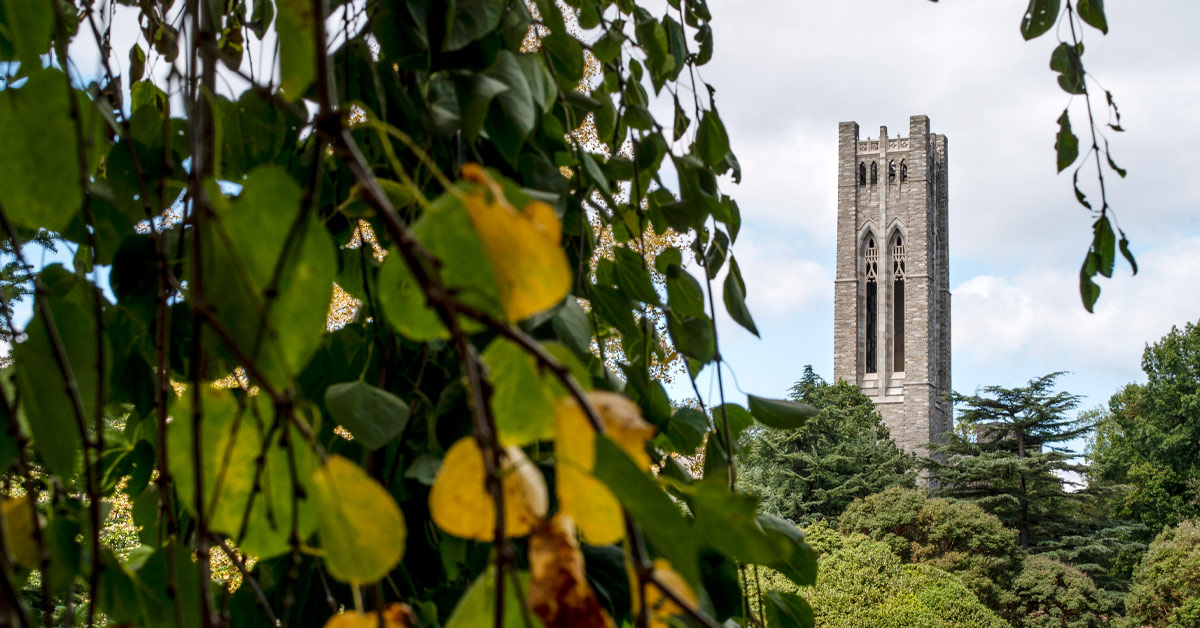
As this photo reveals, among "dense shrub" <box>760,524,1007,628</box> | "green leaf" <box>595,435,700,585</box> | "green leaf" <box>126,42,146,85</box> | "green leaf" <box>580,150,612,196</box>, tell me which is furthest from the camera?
"dense shrub" <box>760,524,1007,628</box>

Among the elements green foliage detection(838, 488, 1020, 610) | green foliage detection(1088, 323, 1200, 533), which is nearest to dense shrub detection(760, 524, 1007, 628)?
green foliage detection(838, 488, 1020, 610)

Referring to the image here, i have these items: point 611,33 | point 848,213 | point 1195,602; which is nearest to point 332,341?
point 611,33

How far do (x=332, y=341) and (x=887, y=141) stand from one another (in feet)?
68.2

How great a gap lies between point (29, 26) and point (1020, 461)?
1300cm

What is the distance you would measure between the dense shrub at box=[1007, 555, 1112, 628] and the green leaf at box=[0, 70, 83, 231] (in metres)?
9.72

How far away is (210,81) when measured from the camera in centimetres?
39

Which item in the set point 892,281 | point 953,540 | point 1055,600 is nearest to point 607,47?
point 953,540

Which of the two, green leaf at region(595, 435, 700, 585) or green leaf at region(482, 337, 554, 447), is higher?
green leaf at region(482, 337, 554, 447)

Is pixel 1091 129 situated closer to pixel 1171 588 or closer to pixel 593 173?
pixel 593 173

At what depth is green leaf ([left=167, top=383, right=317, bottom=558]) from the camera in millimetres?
244

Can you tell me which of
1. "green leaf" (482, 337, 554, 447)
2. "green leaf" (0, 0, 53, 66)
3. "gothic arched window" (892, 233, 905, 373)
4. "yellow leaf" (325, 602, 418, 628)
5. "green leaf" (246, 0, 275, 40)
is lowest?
"yellow leaf" (325, 602, 418, 628)

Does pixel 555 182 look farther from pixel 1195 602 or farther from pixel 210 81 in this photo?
pixel 1195 602

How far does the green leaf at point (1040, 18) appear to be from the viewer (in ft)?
2.18

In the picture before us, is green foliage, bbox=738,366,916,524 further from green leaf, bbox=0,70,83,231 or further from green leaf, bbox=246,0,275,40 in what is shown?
green leaf, bbox=0,70,83,231
